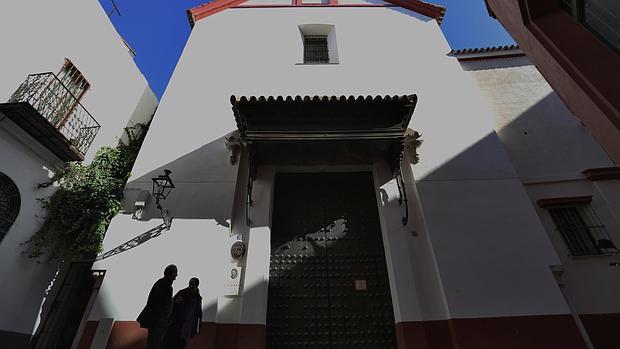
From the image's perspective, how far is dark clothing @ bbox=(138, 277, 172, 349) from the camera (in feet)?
9.90

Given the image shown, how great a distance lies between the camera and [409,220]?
4.77 meters

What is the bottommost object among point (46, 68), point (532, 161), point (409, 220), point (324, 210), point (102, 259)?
point (102, 259)

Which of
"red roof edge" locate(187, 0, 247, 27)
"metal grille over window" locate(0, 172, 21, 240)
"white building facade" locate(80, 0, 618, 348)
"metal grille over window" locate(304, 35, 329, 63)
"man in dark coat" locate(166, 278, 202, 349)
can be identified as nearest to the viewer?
"man in dark coat" locate(166, 278, 202, 349)

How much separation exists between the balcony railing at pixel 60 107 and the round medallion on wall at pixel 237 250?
3795 millimetres

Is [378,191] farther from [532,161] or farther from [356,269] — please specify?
[532,161]

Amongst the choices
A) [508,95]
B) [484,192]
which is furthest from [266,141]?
[508,95]

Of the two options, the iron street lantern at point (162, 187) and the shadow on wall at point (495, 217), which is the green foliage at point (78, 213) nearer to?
the iron street lantern at point (162, 187)

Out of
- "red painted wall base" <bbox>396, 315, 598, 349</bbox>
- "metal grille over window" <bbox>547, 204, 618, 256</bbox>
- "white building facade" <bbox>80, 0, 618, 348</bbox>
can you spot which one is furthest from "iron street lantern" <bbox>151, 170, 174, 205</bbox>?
"metal grille over window" <bbox>547, 204, 618, 256</bbox>

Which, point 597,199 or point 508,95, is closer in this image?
point 597,199

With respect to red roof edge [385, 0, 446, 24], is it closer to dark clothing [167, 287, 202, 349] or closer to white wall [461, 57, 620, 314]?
white wall [461, 57, 620, 314]

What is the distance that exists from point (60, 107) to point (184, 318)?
200 inches

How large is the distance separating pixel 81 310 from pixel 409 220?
6.71 meters

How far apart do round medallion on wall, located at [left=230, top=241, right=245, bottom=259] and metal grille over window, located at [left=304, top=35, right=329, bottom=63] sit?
4.84 metres

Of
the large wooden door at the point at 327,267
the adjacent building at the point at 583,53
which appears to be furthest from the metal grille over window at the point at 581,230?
the large wooden door at the point at 327,267
